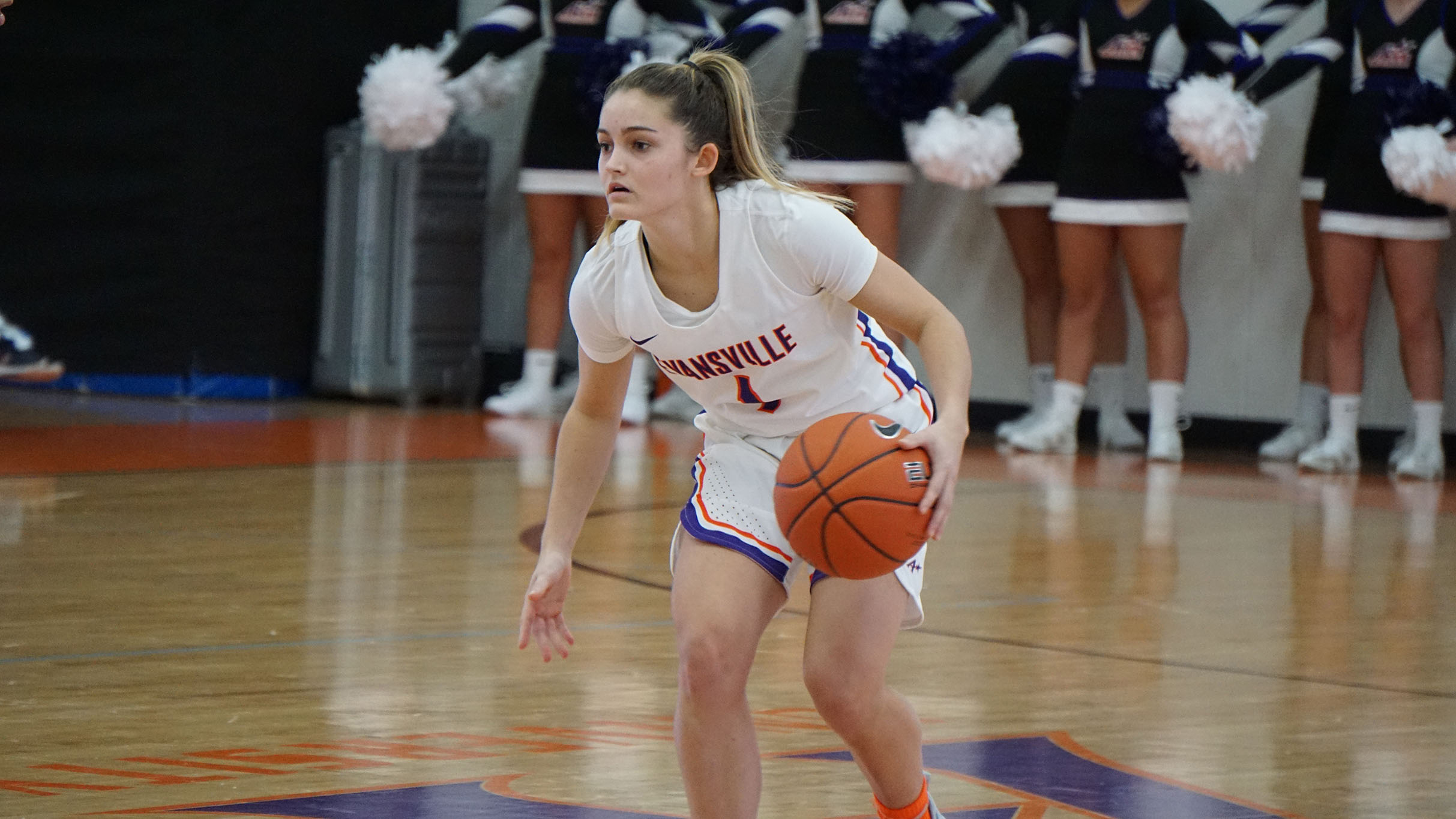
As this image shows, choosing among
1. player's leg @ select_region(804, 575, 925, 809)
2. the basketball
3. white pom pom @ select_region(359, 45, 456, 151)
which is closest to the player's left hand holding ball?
the basketball

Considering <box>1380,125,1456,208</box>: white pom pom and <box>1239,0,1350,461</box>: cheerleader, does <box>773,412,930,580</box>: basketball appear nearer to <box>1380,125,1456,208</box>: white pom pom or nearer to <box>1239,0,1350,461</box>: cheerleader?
<box>1380,125,1456,208</box>: white pom pom

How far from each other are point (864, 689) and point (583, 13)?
6659 millimetres

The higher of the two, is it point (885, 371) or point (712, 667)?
point (885, 371)

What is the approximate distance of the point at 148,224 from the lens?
9227 millimetres

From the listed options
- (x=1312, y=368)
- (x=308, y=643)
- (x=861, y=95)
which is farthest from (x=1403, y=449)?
(x=308, y=643)

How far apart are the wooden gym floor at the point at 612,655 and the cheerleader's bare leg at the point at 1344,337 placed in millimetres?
767

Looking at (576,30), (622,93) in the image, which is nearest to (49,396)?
(576,30)

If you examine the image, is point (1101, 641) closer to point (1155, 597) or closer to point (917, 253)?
point (1155, 597)

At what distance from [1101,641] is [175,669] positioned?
78.4 inches

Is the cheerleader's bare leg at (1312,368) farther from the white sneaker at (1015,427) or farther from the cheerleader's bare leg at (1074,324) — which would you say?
the white sneaker at (1015,427)

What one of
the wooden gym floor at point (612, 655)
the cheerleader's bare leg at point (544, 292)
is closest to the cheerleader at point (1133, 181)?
the wooden gym floor at point (612, 655)

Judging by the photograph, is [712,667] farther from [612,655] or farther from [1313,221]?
[1313,221]

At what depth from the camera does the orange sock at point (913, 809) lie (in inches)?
100

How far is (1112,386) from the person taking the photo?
848 centimetres
